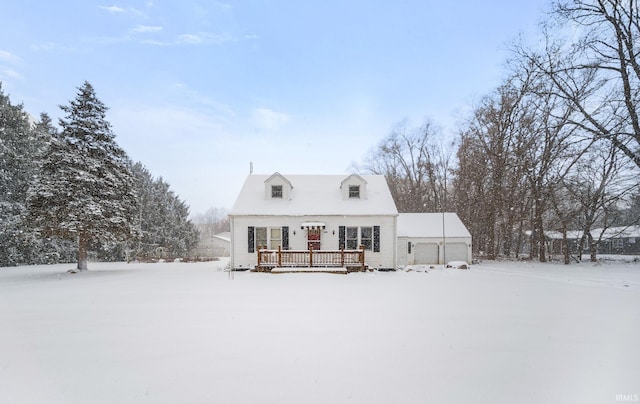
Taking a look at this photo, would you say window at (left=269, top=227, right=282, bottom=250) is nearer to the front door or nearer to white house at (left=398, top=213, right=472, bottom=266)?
the front door

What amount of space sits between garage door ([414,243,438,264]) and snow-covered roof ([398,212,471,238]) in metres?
0.69

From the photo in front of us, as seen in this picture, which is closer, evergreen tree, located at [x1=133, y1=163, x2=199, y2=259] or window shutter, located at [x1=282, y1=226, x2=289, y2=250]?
window shutter, located at [x1=282, y1=226, x2=289, y2=250]

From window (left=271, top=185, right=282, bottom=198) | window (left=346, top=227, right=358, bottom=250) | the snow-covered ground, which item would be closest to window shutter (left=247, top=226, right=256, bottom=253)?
window (left=271, top=185, right=282, bottom=198)

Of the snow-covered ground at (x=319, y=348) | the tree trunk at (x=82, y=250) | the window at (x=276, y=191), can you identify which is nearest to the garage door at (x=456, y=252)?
the snow-covered ground at (x=319, y=348)

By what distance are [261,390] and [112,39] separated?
549 inches

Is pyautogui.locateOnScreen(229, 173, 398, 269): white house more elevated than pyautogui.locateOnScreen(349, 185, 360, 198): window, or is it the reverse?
pyautogui.locateOnScreen(349, 185, 360, 198): window

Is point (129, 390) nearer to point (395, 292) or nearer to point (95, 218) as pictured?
point (395, 292)

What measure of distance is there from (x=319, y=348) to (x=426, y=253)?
17602mm

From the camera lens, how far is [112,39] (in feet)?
40.2

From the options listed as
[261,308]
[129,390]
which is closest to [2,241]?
[261,308]

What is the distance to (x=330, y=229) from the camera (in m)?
18.0

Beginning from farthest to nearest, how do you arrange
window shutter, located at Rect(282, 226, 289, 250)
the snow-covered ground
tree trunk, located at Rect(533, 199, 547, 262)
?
1. tree trunk, located at Rect(533, 199, 547, 262)
2. window shutter, located at Rect(282, 226, 289, 250)
3. the snow-covered ground

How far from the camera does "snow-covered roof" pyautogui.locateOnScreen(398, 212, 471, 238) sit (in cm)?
2114

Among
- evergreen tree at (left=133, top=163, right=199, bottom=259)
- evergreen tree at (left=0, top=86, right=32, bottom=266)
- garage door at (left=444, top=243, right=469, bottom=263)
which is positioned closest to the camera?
evergreen tree at (left=0, top=86, right=32, bottom=266)
